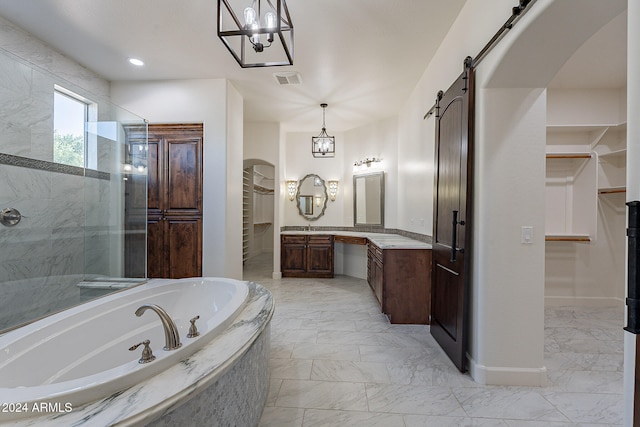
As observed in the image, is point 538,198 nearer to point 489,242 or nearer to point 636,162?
point 489,242

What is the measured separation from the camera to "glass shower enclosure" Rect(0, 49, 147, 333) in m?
2.31

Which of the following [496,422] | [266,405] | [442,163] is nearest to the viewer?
Result: [496,422]

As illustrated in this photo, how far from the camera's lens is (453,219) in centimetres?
230

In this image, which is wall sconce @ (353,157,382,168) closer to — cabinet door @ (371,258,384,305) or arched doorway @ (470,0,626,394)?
cabinet door @ (371,258,384,305)

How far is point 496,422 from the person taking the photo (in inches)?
67.3

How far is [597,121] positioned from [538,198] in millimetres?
2680

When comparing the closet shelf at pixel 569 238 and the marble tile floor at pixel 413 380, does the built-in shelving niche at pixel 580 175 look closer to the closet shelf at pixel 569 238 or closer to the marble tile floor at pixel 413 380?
the closet shelf at pixel 569 238

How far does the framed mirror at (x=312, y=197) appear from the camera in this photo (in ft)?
19.5

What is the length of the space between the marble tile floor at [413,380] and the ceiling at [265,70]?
2970 millimetres

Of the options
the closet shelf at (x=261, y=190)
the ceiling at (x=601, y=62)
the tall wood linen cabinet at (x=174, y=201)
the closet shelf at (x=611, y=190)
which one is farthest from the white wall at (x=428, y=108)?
the closet shelf at (x=261, y=190)

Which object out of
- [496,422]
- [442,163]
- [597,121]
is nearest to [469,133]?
[442,163]

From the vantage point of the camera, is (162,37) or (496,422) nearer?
(496,422)

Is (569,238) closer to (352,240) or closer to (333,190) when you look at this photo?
A: (352,240)

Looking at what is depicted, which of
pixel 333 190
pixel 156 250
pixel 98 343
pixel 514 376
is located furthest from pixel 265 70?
pixel 514 376
